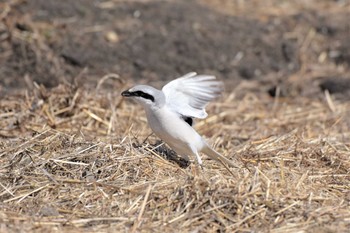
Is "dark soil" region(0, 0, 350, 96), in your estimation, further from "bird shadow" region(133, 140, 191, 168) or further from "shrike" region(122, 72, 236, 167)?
"shrike" region(122, 72, 236, 167)

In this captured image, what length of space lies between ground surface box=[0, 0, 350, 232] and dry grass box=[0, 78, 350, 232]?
1 centimetres

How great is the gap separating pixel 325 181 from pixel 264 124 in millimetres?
2616

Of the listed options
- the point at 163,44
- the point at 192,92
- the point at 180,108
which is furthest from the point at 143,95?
the point at 163,44

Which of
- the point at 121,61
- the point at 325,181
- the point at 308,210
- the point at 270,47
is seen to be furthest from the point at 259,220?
the point at 270,47

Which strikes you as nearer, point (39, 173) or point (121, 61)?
point (39, 173)

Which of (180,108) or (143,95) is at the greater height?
(143,95)

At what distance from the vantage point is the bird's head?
19.8 feet

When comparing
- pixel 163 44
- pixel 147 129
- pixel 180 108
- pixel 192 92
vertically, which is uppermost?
pixel 192 92

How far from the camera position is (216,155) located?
6391mm

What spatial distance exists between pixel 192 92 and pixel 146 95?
0.48 m

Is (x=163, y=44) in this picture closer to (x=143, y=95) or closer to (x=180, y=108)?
(x=180, y=108)

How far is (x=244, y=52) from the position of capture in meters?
11.4

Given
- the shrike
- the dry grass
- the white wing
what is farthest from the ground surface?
the white wing

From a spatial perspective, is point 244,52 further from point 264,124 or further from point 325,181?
point 325,181
